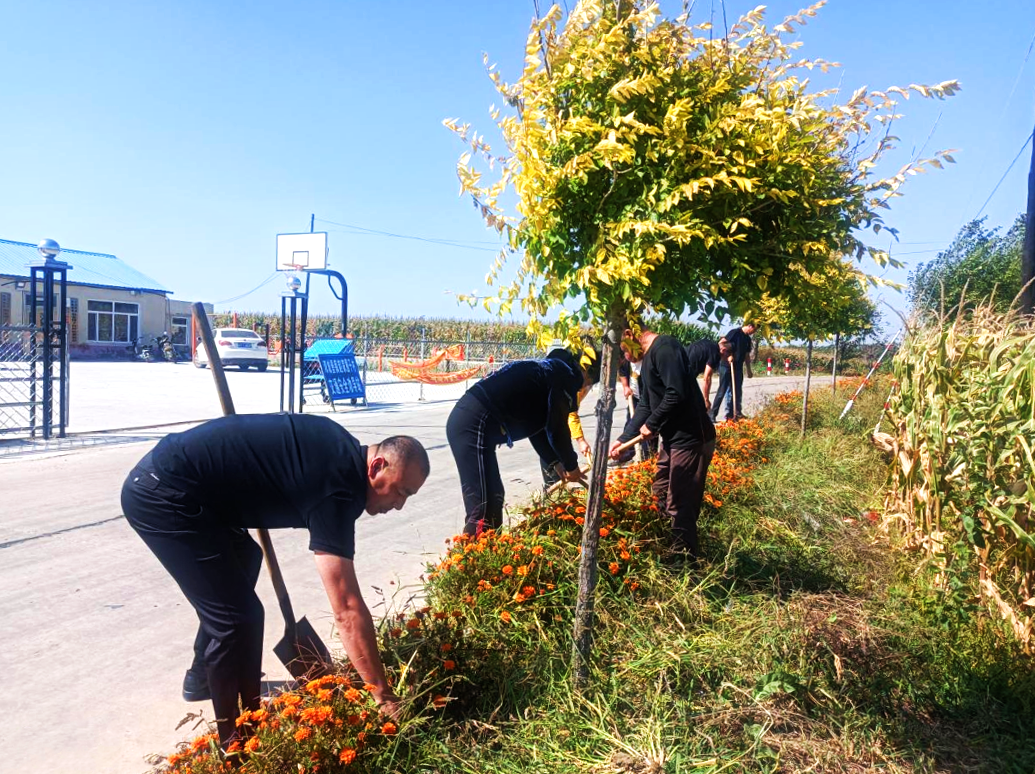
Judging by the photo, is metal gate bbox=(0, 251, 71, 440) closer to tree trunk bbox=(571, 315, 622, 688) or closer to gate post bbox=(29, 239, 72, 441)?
gate post bbox=(29, 239, 72, 441)

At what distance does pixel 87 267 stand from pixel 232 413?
41009 mm

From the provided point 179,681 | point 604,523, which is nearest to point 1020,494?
point 604,523

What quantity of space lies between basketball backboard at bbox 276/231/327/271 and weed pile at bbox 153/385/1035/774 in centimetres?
1874

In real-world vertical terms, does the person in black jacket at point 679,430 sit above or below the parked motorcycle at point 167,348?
above

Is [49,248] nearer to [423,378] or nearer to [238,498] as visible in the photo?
[238,498]

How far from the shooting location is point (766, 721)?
296 cm

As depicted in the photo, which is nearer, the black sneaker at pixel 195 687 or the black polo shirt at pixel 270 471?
the black polo shirt at pixel 270 471

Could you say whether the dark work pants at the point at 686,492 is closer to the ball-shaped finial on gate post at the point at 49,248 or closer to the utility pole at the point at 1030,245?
the utility pole at the point at 1030,245

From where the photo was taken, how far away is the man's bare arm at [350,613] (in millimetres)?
2486

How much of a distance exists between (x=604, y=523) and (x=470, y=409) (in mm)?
1040

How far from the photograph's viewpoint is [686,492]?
15.9 feet

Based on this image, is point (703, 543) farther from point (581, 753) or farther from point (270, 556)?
point (270, 556)

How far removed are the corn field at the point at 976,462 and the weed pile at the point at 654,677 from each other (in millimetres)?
249

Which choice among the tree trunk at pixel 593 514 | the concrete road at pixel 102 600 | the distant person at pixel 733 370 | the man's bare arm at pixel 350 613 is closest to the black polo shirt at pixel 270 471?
the man's bare arm at pixel 350 613
